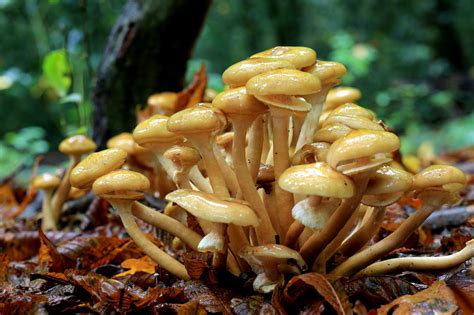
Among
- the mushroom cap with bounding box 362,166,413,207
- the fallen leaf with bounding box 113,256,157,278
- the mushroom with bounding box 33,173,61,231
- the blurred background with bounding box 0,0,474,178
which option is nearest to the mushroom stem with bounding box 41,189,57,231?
the mushroom with bounding box 33,173,61,231

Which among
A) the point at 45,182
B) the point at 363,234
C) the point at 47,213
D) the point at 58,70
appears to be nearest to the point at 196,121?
the point at 363,234

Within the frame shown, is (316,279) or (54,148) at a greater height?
Result: (316,279)

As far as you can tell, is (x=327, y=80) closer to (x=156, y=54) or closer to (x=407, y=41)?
(x=156, y=54)

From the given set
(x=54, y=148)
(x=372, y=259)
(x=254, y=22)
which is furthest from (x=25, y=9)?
(x=372, y=259)

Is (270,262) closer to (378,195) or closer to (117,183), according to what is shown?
(378,195)

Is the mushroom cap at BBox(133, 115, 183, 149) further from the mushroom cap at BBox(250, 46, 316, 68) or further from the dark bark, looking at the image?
the dark bark
